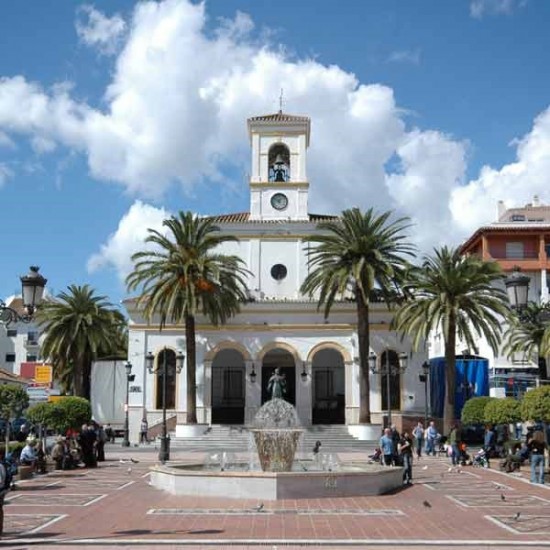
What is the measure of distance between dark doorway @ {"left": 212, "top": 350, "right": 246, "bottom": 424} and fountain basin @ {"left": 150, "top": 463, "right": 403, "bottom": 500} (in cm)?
2457

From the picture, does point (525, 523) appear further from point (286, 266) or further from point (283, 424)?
point (286, 266)

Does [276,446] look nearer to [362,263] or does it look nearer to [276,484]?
[276,484]

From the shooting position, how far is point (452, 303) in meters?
35.9

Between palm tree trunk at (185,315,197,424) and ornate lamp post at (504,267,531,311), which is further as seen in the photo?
palm tree trunk at (185,315,197,424)

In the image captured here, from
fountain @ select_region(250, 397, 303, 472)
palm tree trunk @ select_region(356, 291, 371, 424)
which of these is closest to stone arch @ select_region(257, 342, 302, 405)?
palm tree trunk @ select_region(356, 291, 371, 424)

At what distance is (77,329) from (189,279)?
→ 920 centimetres

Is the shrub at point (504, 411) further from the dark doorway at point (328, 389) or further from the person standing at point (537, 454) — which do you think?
the dark doorway at point (328, 389)

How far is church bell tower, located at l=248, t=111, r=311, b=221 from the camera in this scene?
4559 centimetres

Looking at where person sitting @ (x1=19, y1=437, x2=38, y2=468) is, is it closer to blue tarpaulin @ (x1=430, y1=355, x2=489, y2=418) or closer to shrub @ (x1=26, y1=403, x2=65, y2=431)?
shrub @ (x1=26, y1=403, x2=65, y2=431)

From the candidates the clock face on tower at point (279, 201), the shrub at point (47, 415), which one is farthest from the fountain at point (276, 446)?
the clock face on tower at point (279, 201)

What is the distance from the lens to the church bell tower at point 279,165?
45.6 m

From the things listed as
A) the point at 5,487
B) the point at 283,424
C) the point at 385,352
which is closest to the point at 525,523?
the point at 5,487

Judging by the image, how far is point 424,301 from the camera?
36.6 meters

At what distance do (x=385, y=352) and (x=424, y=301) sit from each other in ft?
19.3
